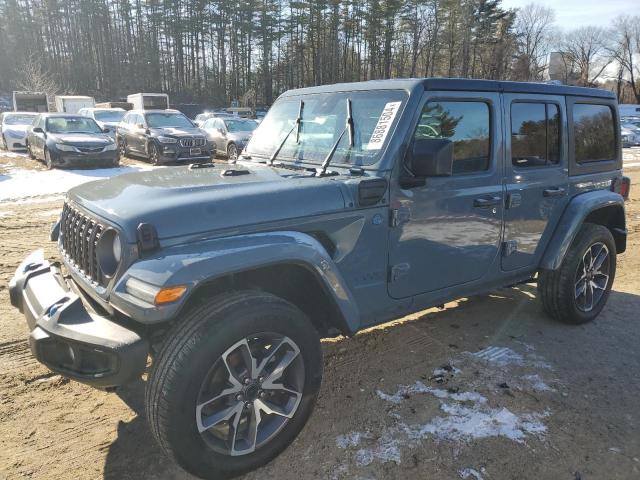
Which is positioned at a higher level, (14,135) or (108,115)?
(108,115)

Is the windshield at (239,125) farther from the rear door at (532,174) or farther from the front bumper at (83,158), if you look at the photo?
the rear door at (532,174)

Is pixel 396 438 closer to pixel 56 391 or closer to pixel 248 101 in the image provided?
pixel 56 391

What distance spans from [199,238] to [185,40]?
221 feet

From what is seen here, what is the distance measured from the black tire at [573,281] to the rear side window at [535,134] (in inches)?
31.0

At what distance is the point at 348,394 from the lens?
3.30 m

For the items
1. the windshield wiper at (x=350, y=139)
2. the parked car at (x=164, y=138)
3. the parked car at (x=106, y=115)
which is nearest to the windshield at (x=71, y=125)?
the parked car at (x=164, y=138)

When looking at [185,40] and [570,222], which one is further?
[185,40]

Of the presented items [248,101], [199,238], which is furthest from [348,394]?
[248,101]

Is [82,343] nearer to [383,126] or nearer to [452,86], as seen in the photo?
[383,126]

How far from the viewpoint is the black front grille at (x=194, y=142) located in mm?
14602

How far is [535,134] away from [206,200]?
2.67 m

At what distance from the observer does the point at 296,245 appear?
250cm

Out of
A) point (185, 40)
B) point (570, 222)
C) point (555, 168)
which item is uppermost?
point (185, 40)

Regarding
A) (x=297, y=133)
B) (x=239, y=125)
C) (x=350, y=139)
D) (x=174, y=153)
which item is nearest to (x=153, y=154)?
(x=174, y=153)
